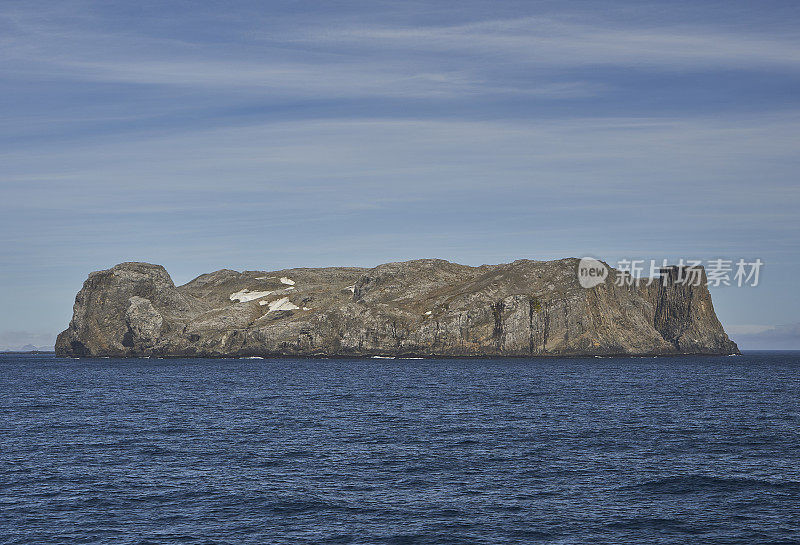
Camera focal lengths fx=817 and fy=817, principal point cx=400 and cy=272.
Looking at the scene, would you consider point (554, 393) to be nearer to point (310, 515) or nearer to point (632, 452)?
point (632, 452)

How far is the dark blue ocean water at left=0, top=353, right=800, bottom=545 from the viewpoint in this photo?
41.2m

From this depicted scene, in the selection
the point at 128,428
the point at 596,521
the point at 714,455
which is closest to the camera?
the point at 596,521

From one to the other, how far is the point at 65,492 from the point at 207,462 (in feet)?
38.2

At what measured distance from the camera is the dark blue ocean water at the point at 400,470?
135ft

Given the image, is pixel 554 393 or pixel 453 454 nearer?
pixel 453 454

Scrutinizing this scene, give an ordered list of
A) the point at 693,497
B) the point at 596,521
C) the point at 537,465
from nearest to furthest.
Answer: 1. the point at 596,521
2. the point at 693,497
3. the point at 537,465

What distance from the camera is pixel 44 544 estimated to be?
3844cm

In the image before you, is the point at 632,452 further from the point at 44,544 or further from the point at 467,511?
the point at 44,544

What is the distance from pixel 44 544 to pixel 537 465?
32579mm

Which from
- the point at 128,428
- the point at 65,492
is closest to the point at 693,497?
the point at 65,492

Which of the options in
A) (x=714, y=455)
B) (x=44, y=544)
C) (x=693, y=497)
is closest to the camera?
(x=44, y=544)

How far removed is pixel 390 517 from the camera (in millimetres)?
43312

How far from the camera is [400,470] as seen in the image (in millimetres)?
55781

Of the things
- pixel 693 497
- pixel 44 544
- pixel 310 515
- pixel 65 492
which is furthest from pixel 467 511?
pixel 65 492
